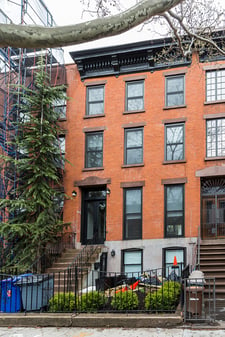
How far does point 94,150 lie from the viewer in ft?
74.6

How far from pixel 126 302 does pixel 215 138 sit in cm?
1082

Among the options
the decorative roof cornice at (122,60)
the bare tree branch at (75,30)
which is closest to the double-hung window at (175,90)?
the decorative roof cornice at (122,60)

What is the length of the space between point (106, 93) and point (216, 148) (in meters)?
5.83

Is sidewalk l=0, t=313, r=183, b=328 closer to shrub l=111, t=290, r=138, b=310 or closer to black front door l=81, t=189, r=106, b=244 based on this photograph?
shrub l=111, t=290, r=138, b=310

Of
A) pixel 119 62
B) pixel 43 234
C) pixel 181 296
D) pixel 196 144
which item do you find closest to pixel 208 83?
pixel 196 144

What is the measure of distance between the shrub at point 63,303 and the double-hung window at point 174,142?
1019cm

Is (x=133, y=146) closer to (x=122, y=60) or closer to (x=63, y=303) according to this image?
(x=122, y=60)

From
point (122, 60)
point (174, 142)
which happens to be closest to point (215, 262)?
point (174, 142)

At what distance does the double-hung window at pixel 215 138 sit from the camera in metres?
20.9

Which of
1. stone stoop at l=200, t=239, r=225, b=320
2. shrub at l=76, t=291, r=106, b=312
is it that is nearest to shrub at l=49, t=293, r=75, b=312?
shrub at l=76, t=291, r=106, b=312

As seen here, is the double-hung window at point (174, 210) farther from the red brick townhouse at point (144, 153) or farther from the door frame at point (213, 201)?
the door frame at point (213, 201)

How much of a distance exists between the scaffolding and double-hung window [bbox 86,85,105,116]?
151cm

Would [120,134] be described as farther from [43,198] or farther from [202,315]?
[202,315]

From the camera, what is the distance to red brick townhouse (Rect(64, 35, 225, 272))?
68.1 feet
